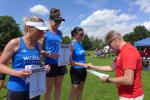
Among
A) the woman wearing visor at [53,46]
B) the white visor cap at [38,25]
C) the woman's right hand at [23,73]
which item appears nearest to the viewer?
the woman's right hand at [23,73]

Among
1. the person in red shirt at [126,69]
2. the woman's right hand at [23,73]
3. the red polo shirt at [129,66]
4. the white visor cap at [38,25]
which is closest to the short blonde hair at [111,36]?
the person in red shirt at [126,69]

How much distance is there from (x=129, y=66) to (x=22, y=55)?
1.43m

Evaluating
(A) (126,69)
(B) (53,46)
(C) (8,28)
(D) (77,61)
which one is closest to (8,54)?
(A) (126,69)

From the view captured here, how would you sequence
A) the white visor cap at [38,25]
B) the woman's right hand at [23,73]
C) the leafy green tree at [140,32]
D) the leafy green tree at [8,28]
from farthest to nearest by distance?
the leafy green tree at [140,32]
the leafy green tree at [8,28]
the white visor cap at [38,25]
the woman's right hand at [23,73]

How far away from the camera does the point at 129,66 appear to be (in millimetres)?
4738

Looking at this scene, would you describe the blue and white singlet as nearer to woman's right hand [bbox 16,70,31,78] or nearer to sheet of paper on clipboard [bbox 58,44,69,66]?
→ woman's right hand [bbox 16,70,31,78]

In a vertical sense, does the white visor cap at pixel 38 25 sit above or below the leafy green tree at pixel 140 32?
below

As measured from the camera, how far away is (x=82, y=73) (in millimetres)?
7938

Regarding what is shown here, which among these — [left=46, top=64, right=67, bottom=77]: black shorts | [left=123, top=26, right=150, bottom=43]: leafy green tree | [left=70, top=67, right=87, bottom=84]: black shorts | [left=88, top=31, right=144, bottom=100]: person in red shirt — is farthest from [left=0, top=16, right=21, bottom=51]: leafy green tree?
[left=88, top=31, right=144, bottom=100]: person in red shirt

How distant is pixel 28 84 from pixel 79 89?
3422 millimetres

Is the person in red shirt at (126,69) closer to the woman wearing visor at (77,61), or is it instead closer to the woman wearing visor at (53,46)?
the woman wearing visor at (53,46)

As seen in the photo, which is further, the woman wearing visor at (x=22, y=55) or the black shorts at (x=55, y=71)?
the black shorts at (x=55, y=71)

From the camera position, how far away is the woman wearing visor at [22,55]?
185 inches

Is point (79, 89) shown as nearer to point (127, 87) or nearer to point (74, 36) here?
point (74, 36)
